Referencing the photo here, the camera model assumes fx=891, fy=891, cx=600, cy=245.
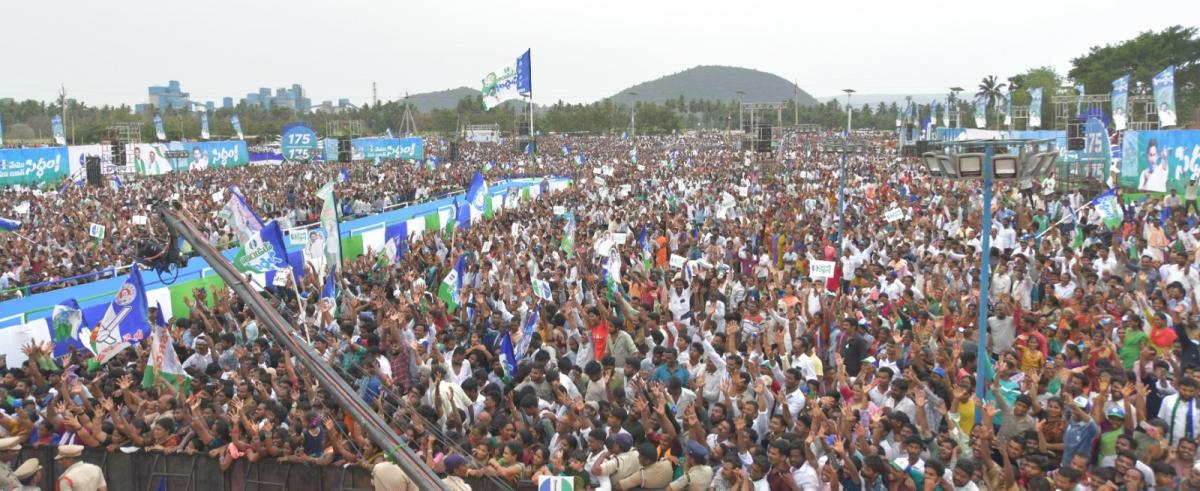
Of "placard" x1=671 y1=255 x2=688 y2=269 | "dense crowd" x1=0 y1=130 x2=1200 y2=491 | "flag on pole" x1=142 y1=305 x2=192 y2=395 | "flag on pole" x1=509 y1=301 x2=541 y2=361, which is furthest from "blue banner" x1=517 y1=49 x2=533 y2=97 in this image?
"flag on pole" x1=142 y1=305 x2=192 y2=395

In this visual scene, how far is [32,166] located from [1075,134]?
135ft

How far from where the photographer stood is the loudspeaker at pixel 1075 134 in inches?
925

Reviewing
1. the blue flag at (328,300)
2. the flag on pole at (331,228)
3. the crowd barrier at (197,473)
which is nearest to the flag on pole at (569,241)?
the flag on pole at (331,228)

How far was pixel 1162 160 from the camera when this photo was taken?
73.9ft

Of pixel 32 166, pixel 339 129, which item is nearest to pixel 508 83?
pixel 32 166

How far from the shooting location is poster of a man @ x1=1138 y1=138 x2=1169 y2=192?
21.4 meters

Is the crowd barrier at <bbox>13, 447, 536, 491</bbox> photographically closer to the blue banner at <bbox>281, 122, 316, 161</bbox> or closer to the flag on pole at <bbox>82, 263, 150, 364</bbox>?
the flag on pole at <bbox>82, 263, 150, 364</bbox>

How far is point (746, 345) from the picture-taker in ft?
29.2

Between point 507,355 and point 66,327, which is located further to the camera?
point 66,327

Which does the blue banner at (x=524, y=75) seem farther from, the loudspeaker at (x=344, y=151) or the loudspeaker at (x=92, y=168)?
the loudspeaker at (x=92, y=168)

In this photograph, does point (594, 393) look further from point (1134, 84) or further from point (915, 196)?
point (1134, 84)

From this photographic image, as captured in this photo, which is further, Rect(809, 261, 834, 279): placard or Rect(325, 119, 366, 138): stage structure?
Rect(325, 119, 366, 138): stage structure

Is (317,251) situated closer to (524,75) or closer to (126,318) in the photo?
(126,318)

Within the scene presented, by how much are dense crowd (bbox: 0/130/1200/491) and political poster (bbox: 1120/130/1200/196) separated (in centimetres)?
824
